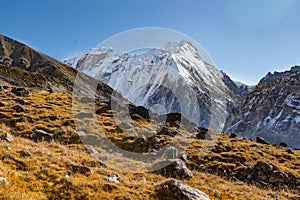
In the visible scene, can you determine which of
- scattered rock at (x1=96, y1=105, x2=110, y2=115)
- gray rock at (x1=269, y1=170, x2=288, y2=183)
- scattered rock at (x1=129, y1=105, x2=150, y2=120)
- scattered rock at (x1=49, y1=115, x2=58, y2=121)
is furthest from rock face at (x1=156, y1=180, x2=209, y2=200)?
scattered rock at (x1=96, y1=105, x2=110, y2=115)

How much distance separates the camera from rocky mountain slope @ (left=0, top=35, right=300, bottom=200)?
14766 mm

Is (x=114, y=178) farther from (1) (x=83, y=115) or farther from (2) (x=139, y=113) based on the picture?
(2) (x=139, y=113)

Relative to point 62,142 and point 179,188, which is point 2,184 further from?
point 62,142

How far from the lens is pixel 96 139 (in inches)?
1207

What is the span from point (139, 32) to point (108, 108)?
2511 centimetres

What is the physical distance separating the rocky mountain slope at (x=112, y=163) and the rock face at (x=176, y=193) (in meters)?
0.05

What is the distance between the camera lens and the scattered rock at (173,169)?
20.8m

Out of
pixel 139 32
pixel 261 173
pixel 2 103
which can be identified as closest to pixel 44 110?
pixel 2 103

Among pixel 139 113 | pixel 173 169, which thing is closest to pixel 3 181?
pixel 173 169

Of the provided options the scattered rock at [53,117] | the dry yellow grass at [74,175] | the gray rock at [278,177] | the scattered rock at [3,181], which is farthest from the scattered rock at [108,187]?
the scattered rock at [53,117]

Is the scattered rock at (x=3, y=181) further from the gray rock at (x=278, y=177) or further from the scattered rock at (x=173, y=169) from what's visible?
the gray rock at (x=278, y=177)

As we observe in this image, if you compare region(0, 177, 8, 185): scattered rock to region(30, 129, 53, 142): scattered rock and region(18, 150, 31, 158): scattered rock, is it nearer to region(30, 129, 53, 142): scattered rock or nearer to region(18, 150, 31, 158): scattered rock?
region(18, 150, 31, 158): scattered rock

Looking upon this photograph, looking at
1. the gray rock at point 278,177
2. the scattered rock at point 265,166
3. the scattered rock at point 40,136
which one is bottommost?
the scattered rock at point 40,136

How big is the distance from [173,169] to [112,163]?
445 cm
